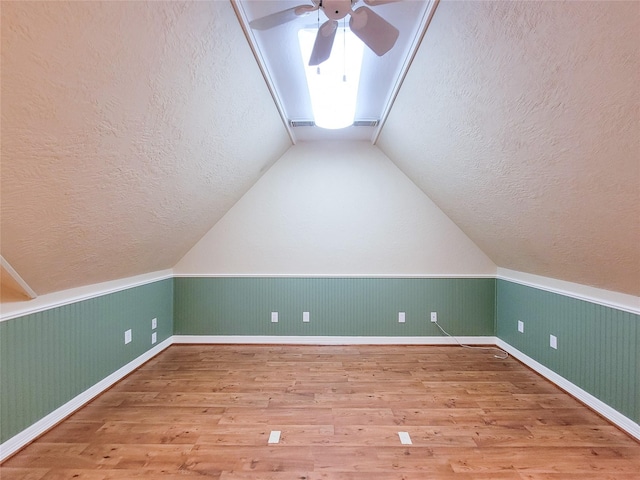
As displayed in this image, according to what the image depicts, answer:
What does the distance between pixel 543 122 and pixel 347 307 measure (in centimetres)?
265

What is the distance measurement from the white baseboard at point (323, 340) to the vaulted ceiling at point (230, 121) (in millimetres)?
1340

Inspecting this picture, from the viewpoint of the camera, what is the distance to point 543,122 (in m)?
1.43

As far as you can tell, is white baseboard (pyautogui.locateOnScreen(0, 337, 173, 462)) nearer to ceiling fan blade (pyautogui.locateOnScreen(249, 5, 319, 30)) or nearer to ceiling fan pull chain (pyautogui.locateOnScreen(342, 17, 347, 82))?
ceiling fan blade (pyautogui.locateOnScreen(249, 5, 319, 30))

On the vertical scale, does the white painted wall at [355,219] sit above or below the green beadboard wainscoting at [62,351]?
above

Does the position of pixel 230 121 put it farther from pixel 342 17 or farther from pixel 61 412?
pixel 61 412

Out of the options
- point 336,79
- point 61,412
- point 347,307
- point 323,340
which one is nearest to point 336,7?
point 336,79

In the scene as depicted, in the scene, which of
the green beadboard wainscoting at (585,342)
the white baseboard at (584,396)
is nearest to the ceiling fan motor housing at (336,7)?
the green beadboard wainscoting at (585,342)

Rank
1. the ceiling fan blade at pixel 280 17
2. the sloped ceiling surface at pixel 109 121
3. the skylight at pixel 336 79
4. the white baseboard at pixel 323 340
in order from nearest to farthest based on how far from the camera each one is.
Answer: the sloped ceiling surface at pixel 109 121, the ceiling fan blade at pixel 280 17, the skylight at pixel 336 79, the white baseboard at pixel 323 340

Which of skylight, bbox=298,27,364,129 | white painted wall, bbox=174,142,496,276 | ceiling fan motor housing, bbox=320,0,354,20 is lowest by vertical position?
white painted wall, bbox=174,142,496,276

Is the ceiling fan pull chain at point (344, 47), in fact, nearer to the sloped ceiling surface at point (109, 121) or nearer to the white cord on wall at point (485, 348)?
the sloped ceiling surface at point (109, 121)

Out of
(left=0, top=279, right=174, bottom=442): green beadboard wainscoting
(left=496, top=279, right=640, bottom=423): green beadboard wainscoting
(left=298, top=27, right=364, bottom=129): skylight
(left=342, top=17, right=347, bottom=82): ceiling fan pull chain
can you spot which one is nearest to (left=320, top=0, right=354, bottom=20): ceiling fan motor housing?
(left=342, top=17, right=347, bottom=82): ceiling fan pull chain

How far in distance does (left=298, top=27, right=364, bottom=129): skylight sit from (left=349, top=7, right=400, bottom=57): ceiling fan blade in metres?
0.35

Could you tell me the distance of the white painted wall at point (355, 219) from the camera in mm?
3527

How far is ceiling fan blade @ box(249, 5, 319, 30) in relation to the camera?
1.27 m
